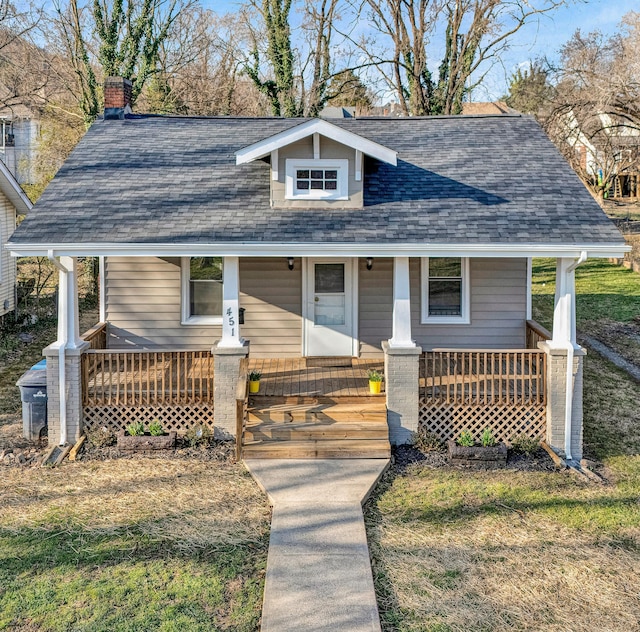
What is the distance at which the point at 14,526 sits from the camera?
22.2 ft

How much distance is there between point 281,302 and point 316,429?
324cm

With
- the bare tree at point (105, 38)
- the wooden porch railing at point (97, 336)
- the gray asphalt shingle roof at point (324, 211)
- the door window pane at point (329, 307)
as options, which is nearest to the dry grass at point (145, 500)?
the wooden porch railing at point (97, 336)

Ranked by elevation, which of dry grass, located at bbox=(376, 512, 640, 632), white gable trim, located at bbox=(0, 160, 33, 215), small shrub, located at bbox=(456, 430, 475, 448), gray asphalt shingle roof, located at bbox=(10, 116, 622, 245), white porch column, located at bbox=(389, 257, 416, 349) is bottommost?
dry grass, located at bbox=(376, 512, 640, 632)

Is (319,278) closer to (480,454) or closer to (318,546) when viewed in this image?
(480,454)

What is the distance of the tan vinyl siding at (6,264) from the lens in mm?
17203

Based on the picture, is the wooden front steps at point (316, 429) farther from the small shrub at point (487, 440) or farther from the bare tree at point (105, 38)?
the bare tree at point (105, 38)

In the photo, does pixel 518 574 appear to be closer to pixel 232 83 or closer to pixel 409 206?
pixel 409 206

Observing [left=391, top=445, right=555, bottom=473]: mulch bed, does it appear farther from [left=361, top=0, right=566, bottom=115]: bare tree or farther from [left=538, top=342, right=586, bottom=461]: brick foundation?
[left=361, top=0, right=566, bottom=115]: bare tree

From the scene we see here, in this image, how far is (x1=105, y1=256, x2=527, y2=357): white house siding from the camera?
11172 millimetres

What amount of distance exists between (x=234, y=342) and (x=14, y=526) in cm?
371

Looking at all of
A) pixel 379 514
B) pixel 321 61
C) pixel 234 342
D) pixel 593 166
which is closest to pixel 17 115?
pixel 321 61

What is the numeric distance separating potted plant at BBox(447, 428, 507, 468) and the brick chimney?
9.98m

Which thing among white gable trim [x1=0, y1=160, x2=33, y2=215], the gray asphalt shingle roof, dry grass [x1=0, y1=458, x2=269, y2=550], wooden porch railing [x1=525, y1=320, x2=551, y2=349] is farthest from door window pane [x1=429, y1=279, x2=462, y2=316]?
white gable trim [x1=0, y1=160, x2=33, y2=215]

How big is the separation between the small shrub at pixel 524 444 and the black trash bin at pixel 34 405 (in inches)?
283
